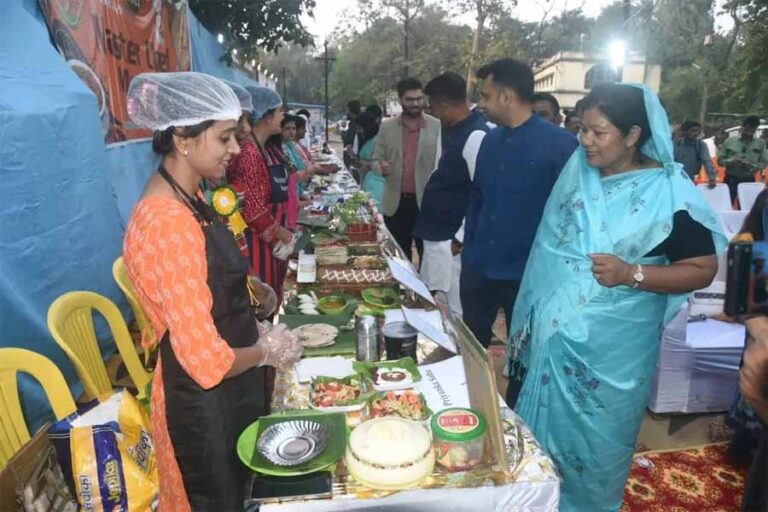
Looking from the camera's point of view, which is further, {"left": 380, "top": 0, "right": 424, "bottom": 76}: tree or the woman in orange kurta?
{"left": 380, "top": 0, "right": 424, "bottom": 76}: tree

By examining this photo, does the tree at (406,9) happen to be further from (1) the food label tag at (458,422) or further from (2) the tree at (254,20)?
(1) the food label tag at (458,422)

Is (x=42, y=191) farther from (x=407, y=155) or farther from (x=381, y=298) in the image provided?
(x=407, y=155)

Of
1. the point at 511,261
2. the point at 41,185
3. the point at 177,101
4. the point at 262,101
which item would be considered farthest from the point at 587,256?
the point at 262,101

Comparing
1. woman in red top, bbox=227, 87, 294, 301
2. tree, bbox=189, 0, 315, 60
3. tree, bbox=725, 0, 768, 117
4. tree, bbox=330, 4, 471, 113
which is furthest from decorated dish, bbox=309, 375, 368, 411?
tree, bbox=330, 4, 471, 113

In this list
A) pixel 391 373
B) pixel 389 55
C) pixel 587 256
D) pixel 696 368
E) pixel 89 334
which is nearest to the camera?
pixel 391 373

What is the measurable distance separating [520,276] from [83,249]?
2.35m

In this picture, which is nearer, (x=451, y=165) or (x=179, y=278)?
(x=179, y=278)

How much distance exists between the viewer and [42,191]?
253 centimetres

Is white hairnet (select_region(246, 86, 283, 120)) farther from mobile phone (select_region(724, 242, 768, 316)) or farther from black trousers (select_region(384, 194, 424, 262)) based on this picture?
mobile phone (select_region(724, 242, 768, 316))

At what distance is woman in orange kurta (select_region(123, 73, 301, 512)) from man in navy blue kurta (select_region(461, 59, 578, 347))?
1.20 meters

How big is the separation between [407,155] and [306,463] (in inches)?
148

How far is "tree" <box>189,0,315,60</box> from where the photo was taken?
694 cm

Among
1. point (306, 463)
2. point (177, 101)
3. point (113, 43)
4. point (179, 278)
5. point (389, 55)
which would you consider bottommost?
point (306, 463)

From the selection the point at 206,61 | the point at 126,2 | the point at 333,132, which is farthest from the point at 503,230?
the point at 333,132
